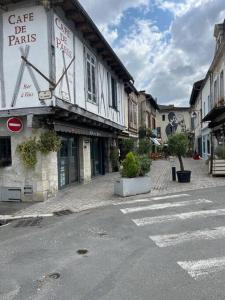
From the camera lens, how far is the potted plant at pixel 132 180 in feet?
35.4

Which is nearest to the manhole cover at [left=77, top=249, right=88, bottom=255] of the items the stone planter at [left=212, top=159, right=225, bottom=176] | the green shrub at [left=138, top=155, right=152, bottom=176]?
the green shrub at [left=138, top=155, right=152, bottom=176]

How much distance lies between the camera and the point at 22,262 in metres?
5.03

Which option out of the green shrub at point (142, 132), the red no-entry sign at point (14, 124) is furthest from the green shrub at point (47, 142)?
the green shrub at point (142, 132)

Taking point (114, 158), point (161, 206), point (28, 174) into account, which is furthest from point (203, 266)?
point (114, 158)

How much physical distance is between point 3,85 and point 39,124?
174cm

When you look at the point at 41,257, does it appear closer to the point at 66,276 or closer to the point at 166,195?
the point at 66,276

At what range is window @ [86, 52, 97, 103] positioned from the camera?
13.8 metres

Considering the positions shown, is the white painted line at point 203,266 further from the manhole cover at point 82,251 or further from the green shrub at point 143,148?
the green shrub at point 143,148

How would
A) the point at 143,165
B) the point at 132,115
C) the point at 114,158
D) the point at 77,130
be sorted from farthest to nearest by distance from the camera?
the point at 132,115
the point at 114,158
the point at 77,130
the point at 143,165

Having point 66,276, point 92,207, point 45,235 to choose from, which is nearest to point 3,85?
point 92,207

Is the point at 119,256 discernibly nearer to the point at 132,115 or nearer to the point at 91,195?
the point at 91,195

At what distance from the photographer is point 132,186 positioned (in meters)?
10.9

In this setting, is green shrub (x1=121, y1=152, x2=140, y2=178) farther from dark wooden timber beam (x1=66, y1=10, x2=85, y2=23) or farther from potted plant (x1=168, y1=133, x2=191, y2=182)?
dark wooden timber beam (x1=66, y1=10, x2=85, y2=23)

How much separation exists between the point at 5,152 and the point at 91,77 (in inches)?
210
